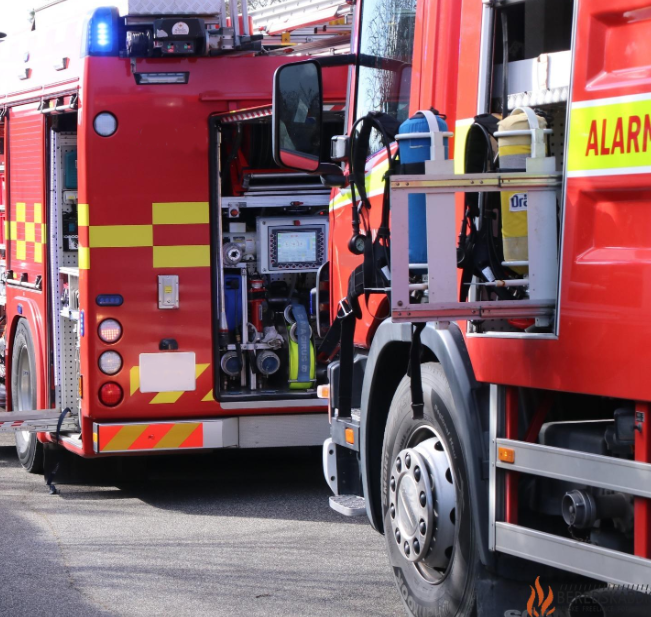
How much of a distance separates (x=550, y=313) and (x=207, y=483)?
5.04m

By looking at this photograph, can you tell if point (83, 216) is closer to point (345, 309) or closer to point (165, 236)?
point (165, 236)

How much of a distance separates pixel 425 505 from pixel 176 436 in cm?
347

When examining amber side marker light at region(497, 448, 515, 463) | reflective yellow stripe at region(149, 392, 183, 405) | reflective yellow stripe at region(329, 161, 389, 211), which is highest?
reflective yellow stripe at region(329, 161, 389, 211)

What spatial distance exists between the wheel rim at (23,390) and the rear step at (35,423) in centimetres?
→ 95

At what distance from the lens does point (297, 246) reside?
8047 millimetres

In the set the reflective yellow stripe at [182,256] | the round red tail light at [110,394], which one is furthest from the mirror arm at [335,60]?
the round red tail light at [110,394]

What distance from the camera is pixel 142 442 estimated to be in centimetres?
752

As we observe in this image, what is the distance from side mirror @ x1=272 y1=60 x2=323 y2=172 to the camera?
15.9 feet

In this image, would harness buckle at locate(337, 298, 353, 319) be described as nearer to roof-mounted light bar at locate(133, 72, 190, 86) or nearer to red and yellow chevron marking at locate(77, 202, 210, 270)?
red and yellow chevron marking at locate(77, 202, 210, 270)

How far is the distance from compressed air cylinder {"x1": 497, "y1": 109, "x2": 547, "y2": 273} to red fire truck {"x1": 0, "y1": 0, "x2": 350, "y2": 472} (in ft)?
12.8

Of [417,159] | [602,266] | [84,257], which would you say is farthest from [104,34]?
[602,266]

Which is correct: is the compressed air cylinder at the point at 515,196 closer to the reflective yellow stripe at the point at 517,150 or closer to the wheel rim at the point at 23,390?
the reflective yellow stripe at the point at 517,150

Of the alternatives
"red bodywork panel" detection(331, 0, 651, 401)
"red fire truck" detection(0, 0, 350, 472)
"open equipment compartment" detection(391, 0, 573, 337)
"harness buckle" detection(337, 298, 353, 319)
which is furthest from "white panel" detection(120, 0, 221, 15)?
"red bodywork panel" detection(331, 0, 651, 401)

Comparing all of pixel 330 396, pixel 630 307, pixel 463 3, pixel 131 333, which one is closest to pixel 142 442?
pixel 131 333
